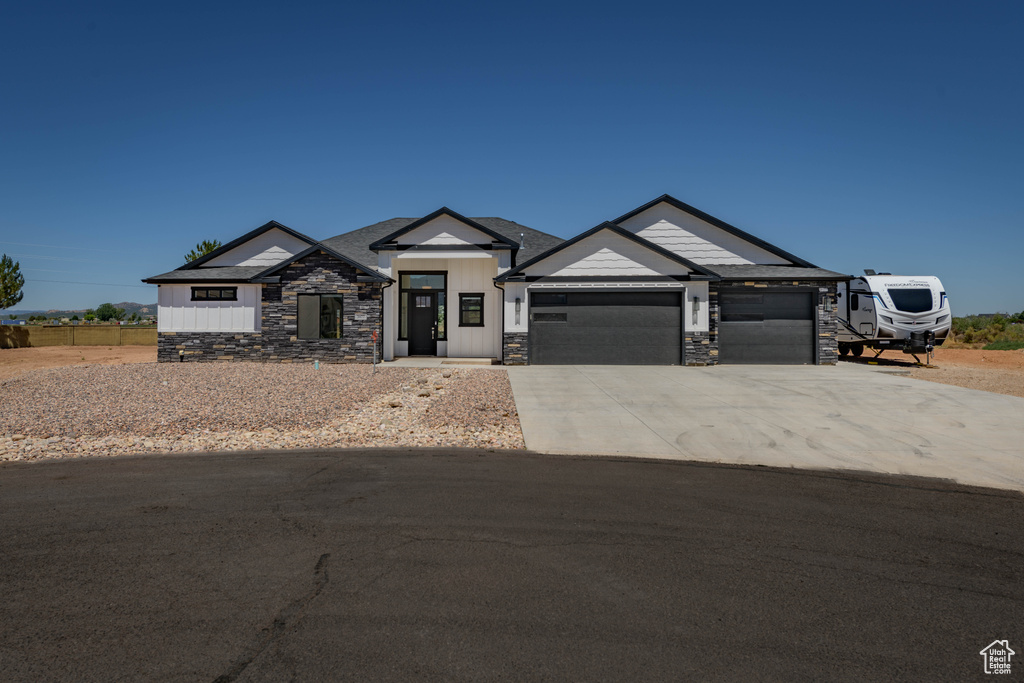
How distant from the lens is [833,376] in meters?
15.6

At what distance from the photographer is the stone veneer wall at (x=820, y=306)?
18.7 meters

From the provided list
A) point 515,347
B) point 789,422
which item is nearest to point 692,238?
point 515,347

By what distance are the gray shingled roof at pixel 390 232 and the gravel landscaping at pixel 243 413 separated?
782 cm

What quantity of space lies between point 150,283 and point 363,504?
62.8 ft

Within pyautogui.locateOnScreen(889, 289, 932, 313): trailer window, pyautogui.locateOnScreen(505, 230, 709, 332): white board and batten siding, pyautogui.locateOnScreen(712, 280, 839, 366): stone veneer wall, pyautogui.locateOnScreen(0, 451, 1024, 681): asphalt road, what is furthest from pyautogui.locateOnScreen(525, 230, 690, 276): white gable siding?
pyautogui.locateOnScreen(0, 451, 1024, 681): asphalt road

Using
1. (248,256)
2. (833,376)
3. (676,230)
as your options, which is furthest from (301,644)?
(248,256)

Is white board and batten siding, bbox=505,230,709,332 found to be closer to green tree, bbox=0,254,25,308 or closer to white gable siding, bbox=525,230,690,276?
white gable siding, bbox=525,230,690,276

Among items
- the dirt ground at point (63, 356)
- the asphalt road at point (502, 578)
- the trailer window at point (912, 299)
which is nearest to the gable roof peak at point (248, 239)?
the dirt ground at point (63, 356)

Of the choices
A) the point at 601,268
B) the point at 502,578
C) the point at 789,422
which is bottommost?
the point at 502,578

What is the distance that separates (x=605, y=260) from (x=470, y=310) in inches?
217

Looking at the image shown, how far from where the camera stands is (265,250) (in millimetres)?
21078

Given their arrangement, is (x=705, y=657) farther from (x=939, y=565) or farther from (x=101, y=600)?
(x=101, y=600)

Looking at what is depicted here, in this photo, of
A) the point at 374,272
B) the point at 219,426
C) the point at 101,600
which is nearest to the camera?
the point at 101,600

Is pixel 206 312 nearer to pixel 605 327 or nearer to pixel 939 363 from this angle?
pixel 605 327
